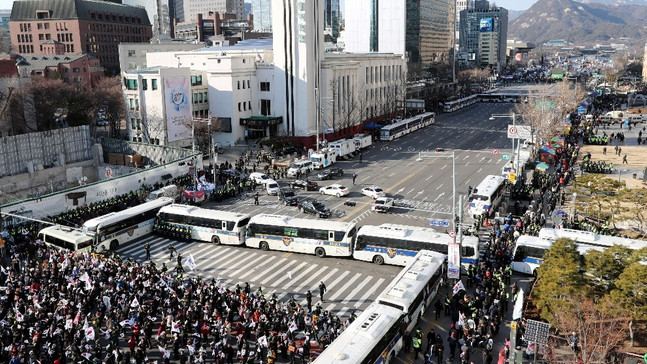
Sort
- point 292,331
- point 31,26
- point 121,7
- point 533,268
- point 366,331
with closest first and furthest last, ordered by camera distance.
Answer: point 366,331
point 292,331
point 533,268
point 31,26
point 121,7

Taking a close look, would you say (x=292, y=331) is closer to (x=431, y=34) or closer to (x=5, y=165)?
(x=5, y=165)

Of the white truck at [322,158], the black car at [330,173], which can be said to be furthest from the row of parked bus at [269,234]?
the white truck at [322,158]

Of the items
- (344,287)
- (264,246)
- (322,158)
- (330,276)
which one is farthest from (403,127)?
(344,287)

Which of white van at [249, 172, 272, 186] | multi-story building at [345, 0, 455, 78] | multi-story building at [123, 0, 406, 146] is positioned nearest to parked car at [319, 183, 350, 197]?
white van at [249, 172, 272, 186]

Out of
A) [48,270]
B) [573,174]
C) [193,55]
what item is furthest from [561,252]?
[193,55]

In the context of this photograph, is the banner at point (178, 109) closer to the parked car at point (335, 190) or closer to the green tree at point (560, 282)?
the parked car at point (335, 190)

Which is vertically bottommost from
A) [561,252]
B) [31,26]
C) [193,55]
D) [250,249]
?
[250,249]

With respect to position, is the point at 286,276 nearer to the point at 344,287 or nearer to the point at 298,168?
the point at 344,287
